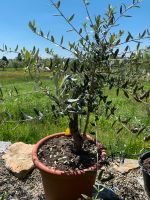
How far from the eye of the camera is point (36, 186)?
175 inches

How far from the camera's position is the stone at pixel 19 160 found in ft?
15.2

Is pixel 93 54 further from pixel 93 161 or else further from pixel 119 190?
pixel 119 190

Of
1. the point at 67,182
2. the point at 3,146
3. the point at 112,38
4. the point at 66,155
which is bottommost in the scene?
the point at 3,146

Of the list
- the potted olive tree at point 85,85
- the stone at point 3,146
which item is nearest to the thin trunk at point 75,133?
the potted olive tree at point 85,85

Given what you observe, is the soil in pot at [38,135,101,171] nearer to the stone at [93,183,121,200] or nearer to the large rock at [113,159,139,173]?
the stone at [93,183,121,200]

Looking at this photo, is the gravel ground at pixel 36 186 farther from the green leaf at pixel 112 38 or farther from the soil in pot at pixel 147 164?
the green leaf at pixel 112 38

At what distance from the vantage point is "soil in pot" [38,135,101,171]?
3660 millimetres

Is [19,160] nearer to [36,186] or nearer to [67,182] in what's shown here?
[36,186]

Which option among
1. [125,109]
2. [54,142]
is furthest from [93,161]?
[125,109]

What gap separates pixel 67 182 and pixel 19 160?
4.70 ft

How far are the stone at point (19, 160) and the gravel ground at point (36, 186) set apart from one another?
0.08 metres

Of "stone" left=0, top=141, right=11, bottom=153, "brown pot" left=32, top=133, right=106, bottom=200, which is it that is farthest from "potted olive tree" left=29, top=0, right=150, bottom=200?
"stone" left=0, top=141, right=11, bottom=153

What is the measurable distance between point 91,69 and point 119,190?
1.64 metres

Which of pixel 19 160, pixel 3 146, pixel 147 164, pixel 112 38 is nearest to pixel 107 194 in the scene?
pixel 147 164
